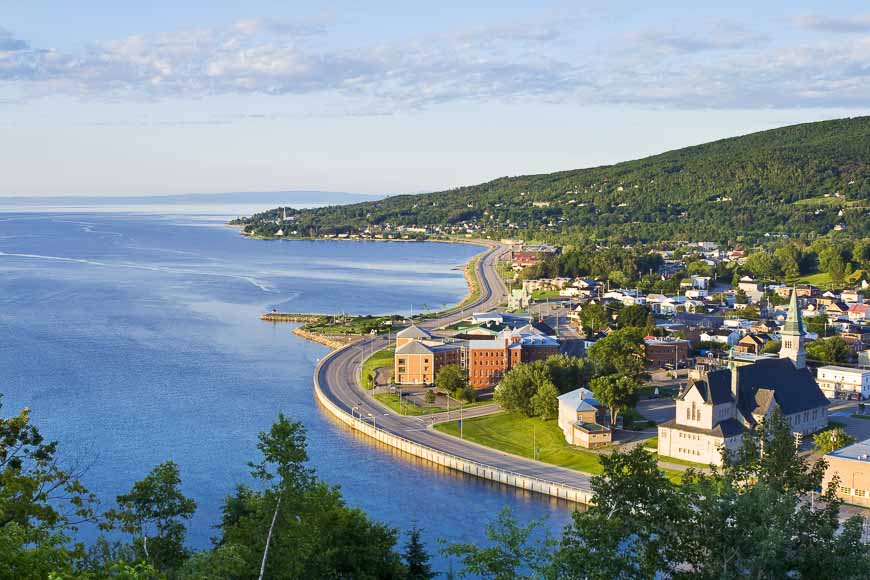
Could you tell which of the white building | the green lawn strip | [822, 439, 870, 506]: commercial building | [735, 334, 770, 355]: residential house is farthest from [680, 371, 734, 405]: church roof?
[735, 334, 770, 355]: residential house

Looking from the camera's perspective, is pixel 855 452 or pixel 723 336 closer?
pixel 855 452

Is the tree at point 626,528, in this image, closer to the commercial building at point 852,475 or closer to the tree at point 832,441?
the commercial building at point 852,475

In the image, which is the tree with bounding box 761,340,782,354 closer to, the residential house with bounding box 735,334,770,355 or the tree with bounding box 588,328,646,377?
the residential house with bounding box 735,334,770,355

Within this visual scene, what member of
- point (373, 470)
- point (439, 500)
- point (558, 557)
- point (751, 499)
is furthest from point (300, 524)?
point (373, 470)

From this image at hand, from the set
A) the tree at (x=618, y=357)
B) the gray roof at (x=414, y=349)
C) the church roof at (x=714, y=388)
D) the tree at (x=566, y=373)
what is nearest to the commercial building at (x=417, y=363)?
the gray roof at (x=414, y=349)

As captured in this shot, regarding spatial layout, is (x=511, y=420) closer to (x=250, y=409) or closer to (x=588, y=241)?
(x=250, y=409)

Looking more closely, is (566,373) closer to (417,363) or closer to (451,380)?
(451,380)

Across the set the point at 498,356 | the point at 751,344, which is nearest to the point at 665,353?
the point at 751,344

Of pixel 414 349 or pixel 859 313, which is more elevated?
pixel 414 349
